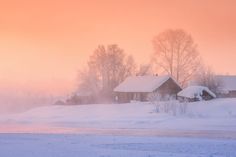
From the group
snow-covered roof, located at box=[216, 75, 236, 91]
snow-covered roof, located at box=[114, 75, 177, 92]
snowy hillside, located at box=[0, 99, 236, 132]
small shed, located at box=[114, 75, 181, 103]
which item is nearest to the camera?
snowy hillside, located at box=[0, 99, 236, 132]

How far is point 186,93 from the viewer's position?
8094 centimetres

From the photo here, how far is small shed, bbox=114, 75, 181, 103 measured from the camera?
8662cm

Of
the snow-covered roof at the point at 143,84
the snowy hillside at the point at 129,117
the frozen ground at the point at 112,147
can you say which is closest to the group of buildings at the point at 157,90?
the snow-covered roof at the point at 143,84

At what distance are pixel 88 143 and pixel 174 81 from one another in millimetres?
57026

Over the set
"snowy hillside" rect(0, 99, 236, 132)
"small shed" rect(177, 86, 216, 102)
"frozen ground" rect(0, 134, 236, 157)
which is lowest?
"frozen ground" rect(0, 134, 236, 157)

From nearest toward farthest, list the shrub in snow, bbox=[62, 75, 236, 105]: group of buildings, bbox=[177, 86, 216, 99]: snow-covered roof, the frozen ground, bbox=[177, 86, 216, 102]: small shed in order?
1. the frozen ground
2. the shrub in snow
3. bbox=[177, 86, 216, 102]: small shed
4. bbox=[177, 86, 216, 99]: snow-covered roof
5. bbox=[62, 75, 236, 105]: group of buildings

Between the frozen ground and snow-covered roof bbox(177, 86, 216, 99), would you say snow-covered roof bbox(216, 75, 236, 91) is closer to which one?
snow-covered roof bbox(177, 86, 216, 99)

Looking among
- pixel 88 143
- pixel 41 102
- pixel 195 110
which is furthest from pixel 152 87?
pixel 88 143

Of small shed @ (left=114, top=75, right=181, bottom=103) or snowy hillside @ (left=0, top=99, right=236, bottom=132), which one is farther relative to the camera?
small shed @ (left=114, top=75, right=181, bottom=103)

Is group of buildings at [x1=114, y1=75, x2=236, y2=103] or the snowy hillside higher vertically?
group of buildings at [x1=114, y1=75, x2=236, y2=103]

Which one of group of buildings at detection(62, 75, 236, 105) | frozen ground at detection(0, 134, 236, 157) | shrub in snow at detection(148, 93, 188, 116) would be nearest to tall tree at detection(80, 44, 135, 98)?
group of buildings at detection(62, 75, 236, 105)

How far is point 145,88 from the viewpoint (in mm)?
88000

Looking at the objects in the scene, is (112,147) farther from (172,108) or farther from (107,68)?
(107,68)

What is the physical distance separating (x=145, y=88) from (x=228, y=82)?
925 inches
